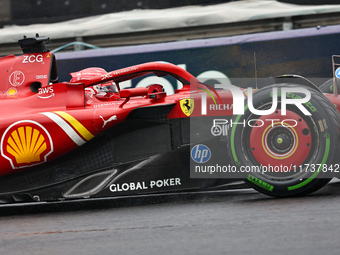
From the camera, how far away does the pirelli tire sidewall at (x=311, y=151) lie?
13.7 ft

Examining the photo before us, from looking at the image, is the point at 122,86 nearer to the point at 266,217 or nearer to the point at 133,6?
the point at 133,6

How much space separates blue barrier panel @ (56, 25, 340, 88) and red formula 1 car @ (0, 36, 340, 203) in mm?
4107

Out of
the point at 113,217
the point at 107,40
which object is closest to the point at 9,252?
the point at 113,217

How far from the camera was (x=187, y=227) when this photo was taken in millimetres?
3598

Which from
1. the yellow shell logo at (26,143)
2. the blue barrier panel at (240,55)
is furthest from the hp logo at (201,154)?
the blue barrier panel at (240,55)

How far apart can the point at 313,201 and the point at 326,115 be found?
23.4 inches

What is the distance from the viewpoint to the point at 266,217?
370cm

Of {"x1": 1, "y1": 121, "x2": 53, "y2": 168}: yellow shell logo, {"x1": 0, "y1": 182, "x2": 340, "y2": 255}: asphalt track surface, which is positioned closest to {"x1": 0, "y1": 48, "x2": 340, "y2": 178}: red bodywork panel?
{"x1": 1, "y1": 121, "x2": 53, "y2": 168}: yellow shell logo

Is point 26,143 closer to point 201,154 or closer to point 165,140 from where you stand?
point 165,140

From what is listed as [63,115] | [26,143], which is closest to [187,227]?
[63,115]

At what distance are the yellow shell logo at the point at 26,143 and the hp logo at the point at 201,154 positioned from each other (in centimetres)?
109

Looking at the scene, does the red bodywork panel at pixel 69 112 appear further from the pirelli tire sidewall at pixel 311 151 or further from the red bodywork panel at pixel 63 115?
the pirelli tire sidewall at pixel 311 151

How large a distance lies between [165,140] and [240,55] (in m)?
4.99

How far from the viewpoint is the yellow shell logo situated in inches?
183
